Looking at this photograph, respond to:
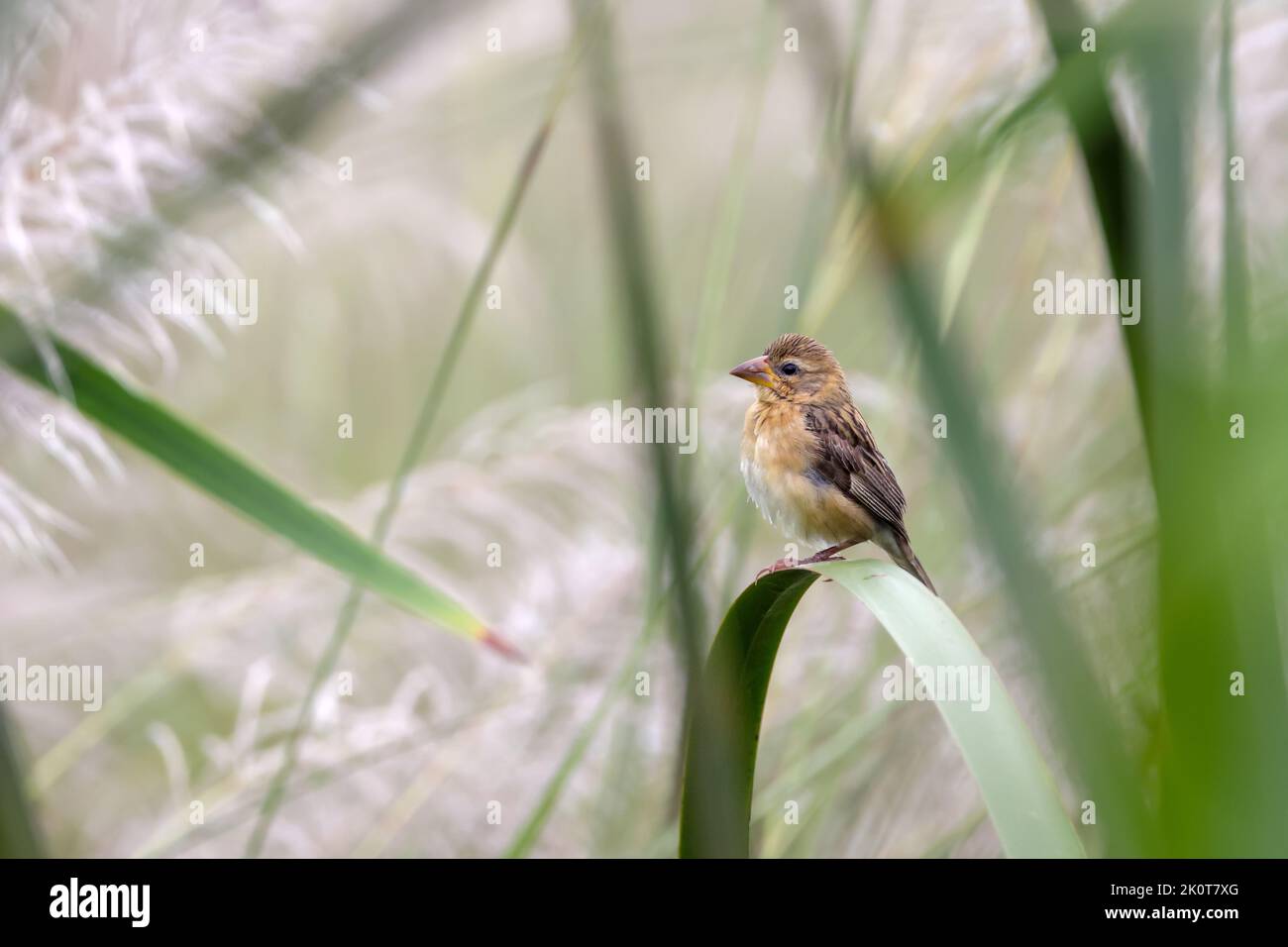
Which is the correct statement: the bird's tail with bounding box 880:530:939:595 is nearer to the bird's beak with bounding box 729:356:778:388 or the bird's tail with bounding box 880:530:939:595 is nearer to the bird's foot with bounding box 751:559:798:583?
the bird's foot with bounding box 751:559:798:583

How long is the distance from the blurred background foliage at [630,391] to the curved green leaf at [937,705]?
0.27 ft

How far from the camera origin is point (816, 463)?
2.10 metres

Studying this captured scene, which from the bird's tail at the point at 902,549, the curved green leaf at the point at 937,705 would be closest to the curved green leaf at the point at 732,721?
the curved green leaf at the point at 937,705

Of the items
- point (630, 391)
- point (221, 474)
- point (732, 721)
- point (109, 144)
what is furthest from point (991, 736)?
point (109, 144)

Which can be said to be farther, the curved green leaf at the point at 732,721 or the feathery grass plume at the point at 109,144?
the feathery grass plume at the point at 109,144

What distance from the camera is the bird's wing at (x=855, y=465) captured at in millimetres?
2070

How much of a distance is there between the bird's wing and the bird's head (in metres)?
0.04

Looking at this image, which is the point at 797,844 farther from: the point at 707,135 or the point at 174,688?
the point at 707,135

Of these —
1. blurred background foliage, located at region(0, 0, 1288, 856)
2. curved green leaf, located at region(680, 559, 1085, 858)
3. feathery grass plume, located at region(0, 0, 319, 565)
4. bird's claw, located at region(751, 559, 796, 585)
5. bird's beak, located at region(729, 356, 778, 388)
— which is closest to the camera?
blurred background foliage, located at region(0, 0, 1288, 856)

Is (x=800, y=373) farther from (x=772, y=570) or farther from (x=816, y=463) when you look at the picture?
(x=772, y=570)

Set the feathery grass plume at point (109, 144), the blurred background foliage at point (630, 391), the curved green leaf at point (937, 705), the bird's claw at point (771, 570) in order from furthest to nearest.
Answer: the feathery grass plume at point (109, 144) → the bird's claw at point (771, 570) → the curved green leaf at point (937, 705) → the blurred background foliage at point (630, 391)

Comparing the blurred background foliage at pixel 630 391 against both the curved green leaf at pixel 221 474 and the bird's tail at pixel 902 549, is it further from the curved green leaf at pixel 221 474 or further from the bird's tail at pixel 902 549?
the curved green leaf at pixel 221 474

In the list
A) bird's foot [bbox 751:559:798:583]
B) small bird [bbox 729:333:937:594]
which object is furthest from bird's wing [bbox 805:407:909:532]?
bird's foot [bbox 751:559:798:583]

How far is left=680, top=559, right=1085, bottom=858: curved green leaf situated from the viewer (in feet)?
→ 2.18
